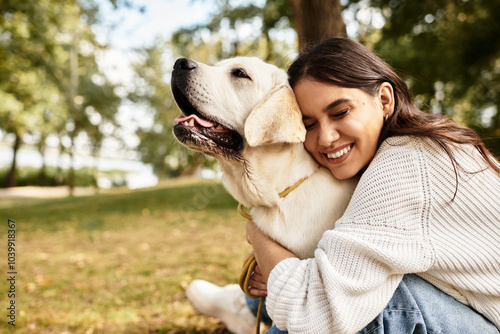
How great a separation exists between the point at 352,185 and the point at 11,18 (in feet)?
33.1

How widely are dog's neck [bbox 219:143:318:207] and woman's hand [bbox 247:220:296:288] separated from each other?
0.20 meters

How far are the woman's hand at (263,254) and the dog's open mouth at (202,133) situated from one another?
507mm

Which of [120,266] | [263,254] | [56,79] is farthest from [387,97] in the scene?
[56,79]

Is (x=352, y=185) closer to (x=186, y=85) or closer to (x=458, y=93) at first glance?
(x=186, y=85)

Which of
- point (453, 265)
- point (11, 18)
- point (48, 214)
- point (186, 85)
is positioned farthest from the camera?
point (48, 214)

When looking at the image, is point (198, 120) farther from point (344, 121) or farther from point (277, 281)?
point (277, 281)

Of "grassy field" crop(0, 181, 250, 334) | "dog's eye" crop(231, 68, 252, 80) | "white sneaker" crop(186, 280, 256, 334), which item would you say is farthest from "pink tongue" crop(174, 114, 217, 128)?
"grassy field" crop(0, 181, 250, 334)

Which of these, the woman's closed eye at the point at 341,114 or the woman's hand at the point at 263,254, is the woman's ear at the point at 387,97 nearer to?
the woman's closed eye at the point at 341,114

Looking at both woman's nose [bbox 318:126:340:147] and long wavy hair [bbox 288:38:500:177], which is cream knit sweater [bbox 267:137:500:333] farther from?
woman's nose [bbox 318:126:340:147]

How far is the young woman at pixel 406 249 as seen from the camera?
4.32 feet

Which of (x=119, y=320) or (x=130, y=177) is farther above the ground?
(x=119, y=320)

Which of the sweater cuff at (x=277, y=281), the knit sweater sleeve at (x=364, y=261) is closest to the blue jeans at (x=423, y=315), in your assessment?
the knit sweater sleeve at (x=364, y=261)

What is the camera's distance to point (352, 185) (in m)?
1.99

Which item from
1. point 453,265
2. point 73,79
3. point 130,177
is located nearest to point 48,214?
point 73,79
